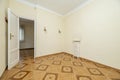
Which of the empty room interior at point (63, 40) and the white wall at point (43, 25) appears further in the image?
the white wall at point (43, 25)

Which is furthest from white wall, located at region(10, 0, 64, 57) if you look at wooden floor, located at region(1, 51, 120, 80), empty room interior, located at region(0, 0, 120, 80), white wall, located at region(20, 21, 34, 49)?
white wall, located at region(20, 21, 34, 49)

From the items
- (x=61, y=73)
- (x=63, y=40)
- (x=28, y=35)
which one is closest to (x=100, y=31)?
(x=61, y=73)

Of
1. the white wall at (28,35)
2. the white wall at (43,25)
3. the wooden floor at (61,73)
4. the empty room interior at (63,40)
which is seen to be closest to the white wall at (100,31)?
the empty room interior at (63,40)

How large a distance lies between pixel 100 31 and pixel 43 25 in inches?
102

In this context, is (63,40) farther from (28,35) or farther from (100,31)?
(28,35)

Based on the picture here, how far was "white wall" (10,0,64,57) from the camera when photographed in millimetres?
2877

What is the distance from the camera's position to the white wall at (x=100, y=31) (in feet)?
6.79

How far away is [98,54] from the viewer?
2543 mm

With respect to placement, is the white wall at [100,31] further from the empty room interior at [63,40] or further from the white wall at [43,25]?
the white wall at [43,25]

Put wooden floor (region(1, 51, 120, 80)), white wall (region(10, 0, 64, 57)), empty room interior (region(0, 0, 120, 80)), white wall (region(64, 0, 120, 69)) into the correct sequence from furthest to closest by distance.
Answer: white wall (region(10, 0, 64, 57)) < white wall (region(64, 0, 120, 69)) < empty room interior (region(0, 0, 120, 80)) < wooden floor (region(1, 51, 120, 80))

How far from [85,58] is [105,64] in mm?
833

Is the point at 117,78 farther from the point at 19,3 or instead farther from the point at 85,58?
the point at 19,3

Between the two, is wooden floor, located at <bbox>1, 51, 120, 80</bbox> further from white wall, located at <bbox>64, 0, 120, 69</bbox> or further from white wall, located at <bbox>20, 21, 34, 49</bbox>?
white wall, located at <bbox>20, 21, 34, 49</bbox>

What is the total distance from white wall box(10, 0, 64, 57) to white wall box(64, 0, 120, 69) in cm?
127
